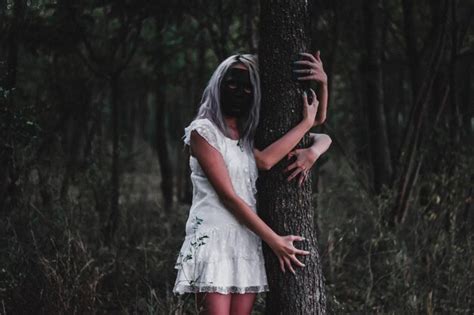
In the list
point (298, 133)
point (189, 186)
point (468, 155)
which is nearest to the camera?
point (298, 133)

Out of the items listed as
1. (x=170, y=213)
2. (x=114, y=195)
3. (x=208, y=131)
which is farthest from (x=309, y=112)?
(x=170, y=213)

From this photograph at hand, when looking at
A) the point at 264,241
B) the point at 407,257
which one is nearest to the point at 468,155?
the point at 407,257

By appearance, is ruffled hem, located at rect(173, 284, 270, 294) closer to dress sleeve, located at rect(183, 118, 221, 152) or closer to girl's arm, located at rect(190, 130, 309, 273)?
girl's arm, located at rect(190, 130, 309, 273)

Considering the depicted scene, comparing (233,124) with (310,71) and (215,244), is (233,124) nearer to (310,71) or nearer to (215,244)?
(310,71)

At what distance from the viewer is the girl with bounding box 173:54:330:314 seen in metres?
3.24

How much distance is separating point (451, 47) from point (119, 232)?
395 centimetres

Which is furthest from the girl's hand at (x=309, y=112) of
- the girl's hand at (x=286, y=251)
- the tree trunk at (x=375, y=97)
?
the tree trunk at (x=375, y=97)

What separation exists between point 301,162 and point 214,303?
841 mm

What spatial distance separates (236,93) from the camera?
11.2ft

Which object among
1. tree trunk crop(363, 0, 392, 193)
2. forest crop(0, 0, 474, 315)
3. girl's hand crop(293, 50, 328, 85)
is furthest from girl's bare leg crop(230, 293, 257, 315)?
tree trunk crop(363, 0, 392, 193)

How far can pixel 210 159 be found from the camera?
3.21m

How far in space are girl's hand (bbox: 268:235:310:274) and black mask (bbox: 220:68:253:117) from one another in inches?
26.9

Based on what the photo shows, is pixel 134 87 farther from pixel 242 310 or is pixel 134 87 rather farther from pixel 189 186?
pixel 242 310

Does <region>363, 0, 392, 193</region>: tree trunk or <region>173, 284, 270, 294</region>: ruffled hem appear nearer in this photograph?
<region>173, 284, 270, 294</region>: ruffled hem
